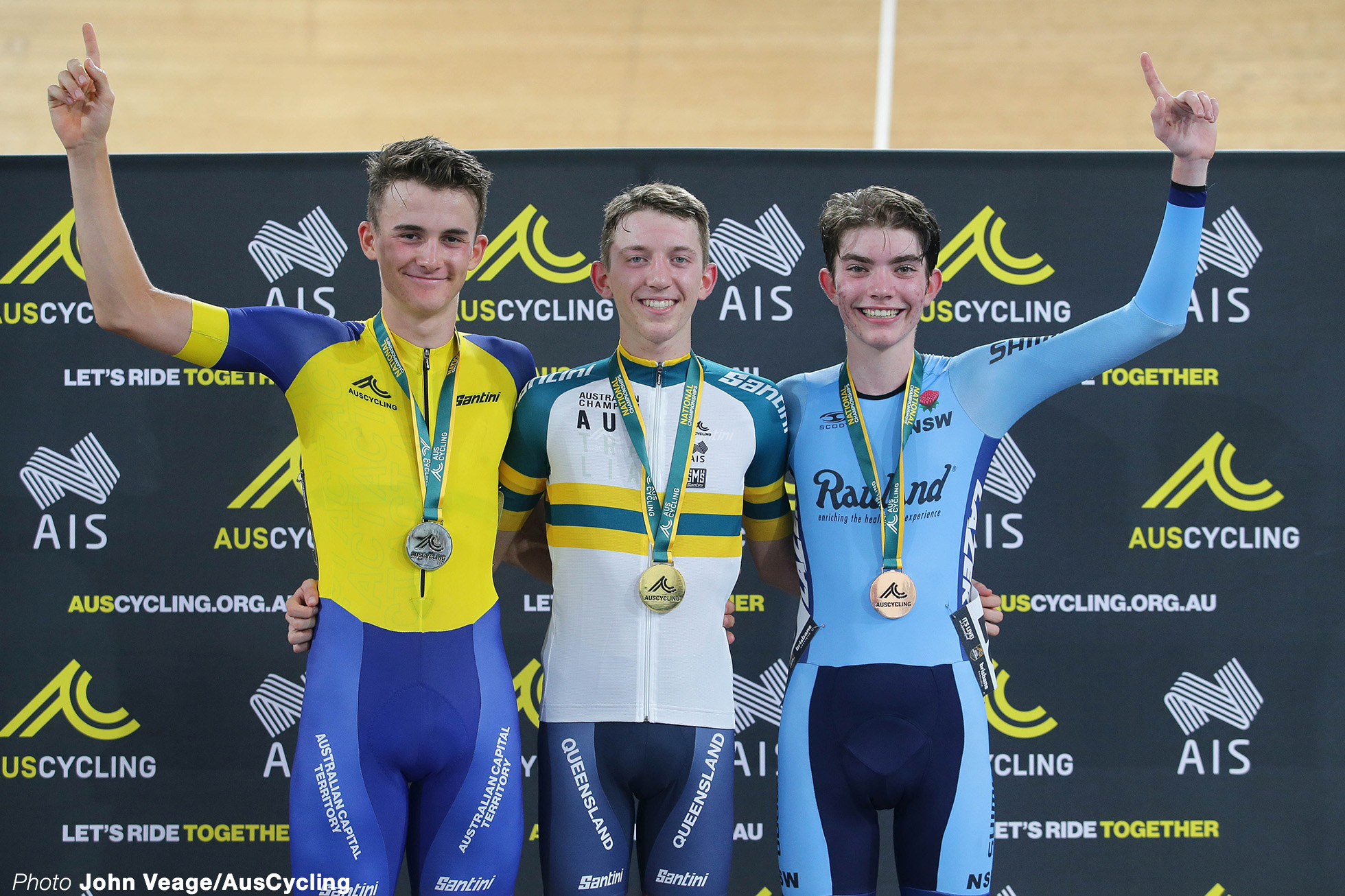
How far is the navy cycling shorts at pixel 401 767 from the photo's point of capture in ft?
5.66

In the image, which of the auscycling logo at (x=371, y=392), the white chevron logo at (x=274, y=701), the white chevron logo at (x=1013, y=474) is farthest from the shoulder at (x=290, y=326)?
the white chevron logo at (x=1013, y=474)

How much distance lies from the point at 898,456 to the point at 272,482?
2.07 meters

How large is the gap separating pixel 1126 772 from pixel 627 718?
198cm

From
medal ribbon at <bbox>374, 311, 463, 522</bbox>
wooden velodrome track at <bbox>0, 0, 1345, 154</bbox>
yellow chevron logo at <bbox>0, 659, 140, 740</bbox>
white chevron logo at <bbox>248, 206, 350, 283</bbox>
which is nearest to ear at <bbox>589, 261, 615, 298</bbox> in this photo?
medal ribbon at <bbox>374, 311, 463, 522</bbox>

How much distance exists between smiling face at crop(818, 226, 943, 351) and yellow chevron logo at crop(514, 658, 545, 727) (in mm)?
1652

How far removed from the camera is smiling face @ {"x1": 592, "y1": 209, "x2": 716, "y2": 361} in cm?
196

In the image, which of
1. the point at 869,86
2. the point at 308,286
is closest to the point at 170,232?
the point at 308,286

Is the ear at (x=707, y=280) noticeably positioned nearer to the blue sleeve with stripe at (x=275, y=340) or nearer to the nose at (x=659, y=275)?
the nose at (x=659, y=275)

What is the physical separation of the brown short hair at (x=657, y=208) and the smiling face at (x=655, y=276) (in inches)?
0.4

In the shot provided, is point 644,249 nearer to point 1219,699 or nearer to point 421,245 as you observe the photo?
point 421,245

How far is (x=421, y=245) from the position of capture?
191cm

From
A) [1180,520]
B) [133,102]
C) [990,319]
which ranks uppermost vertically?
[133,102]

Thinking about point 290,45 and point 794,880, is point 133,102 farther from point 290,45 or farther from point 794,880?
point 794,880

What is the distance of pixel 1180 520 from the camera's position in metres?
2.93
